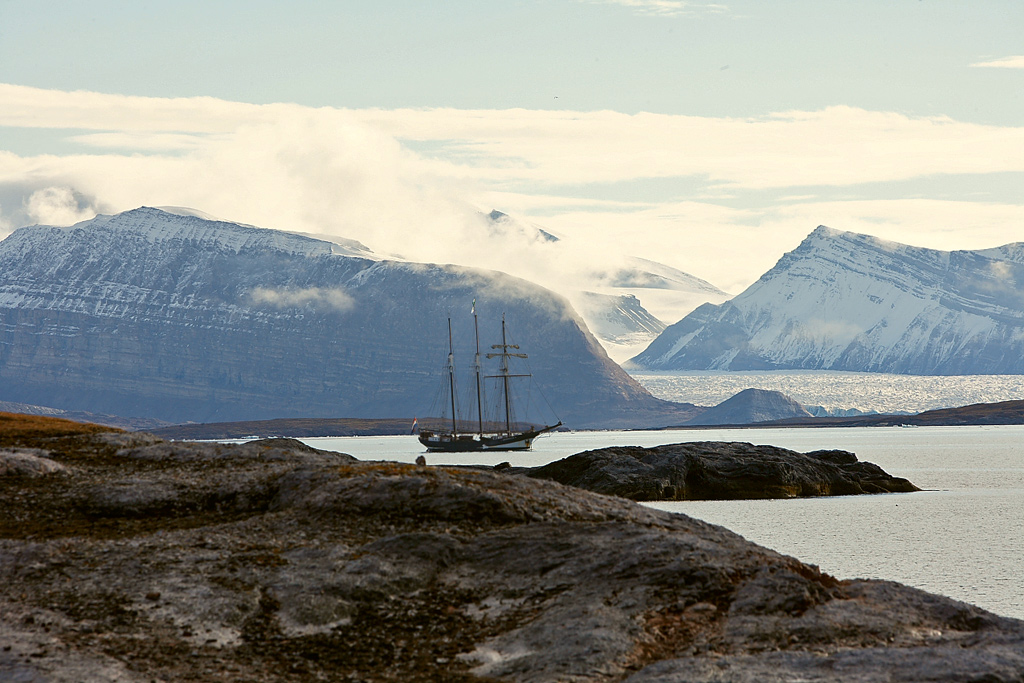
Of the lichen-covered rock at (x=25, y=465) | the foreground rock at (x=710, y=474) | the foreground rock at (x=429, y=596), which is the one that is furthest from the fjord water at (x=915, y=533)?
the lichen-covered rock at (x=25, y=465)

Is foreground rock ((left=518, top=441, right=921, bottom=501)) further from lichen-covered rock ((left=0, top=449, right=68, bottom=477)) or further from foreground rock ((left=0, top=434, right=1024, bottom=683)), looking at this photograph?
foreground rock ((left=0, top=434, right=1024, bottom=683))

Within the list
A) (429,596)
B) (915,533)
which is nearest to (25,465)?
(429,596)

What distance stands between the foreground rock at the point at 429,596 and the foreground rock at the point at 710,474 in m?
49.1

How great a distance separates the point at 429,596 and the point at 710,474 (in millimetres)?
64620

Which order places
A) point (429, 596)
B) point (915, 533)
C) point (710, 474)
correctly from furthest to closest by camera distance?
point (710, 474)
point (915, 533)
point (429, 596)

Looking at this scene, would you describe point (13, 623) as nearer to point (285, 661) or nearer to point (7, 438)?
point (285, 661)

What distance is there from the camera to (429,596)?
25203mm

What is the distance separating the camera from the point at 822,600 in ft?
79.3

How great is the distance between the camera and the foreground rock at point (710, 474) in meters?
80.5

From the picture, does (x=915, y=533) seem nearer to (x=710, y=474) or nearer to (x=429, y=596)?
(x=710, y=474)

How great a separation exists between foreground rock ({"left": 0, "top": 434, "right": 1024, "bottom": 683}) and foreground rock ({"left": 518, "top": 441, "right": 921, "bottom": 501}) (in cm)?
4910

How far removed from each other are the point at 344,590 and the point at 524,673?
5313 millimetres

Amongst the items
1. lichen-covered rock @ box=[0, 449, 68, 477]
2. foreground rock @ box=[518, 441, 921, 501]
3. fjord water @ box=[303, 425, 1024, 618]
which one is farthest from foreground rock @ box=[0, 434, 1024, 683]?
foreground rock @ box=[518, 441, 921, 501]

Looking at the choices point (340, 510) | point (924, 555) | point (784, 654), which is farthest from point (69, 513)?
point (924, 555)
